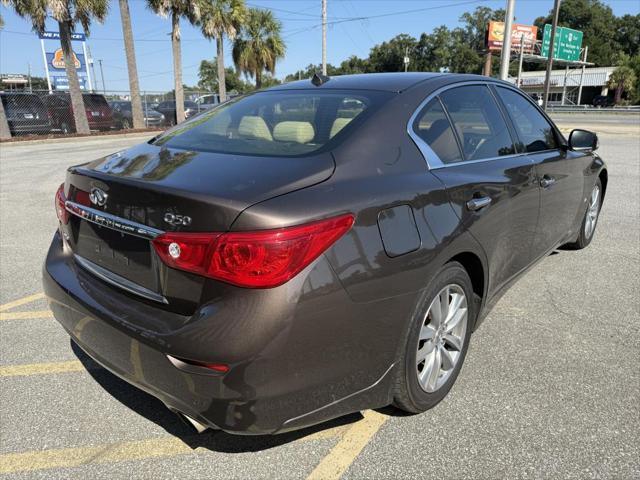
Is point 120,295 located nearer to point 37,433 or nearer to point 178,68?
point 37,433

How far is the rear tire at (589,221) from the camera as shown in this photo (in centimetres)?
498

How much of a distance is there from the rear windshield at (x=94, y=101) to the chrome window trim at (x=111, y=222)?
22.6m

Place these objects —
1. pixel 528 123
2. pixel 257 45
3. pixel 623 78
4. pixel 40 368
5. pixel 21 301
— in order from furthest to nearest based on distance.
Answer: pixel 623 78 < pixel 257 45 < pixel 21 301 < pixel 528 123 < pixel 40 368

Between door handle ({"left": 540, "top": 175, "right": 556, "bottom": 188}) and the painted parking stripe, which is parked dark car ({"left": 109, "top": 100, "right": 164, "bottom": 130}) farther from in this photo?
the painted parking stripe

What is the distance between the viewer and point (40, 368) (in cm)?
301

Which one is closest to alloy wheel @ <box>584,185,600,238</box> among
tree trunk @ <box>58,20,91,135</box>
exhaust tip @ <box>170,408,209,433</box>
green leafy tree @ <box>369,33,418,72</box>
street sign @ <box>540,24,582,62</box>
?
exhaust tip @ <box>170,408,209,433</box>

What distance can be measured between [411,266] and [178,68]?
82.7 feet

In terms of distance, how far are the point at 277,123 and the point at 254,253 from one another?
124 cm

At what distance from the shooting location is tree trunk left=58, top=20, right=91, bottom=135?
792 inches

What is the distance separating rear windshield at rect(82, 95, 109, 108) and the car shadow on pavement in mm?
22565

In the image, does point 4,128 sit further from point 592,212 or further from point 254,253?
point 254,253

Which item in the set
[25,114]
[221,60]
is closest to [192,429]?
[25,114]

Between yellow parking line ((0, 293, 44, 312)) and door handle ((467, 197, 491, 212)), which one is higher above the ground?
door handle ((467, 197, 491, 212))

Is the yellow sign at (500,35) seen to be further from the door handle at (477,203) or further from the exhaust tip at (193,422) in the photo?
the exhaust tip at (193,422)
